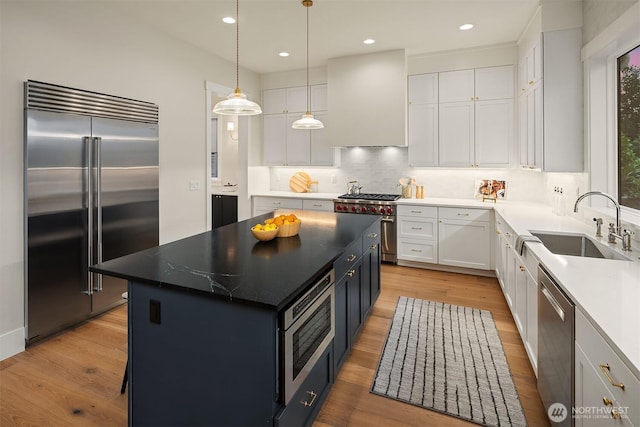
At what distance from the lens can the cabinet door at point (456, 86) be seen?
4.58 metres

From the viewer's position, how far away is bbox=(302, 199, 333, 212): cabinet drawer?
17.1 ft

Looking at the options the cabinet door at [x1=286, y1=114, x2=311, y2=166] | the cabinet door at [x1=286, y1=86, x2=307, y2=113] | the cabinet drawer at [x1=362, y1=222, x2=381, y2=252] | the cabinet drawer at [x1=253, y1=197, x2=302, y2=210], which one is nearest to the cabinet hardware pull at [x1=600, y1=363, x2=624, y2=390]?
the cabinet drawer at [x1=362, y1=222, x2=381, y2=252]

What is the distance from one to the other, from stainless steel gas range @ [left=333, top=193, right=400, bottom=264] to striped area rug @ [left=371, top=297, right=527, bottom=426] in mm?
1558

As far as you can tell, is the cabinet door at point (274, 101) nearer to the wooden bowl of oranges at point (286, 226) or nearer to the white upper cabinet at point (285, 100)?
the white upper cabinet at point (285, 100)

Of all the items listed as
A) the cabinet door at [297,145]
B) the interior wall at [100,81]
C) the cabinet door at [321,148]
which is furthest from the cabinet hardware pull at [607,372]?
the cabinet door at [297,145]

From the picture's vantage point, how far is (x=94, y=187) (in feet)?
10.1

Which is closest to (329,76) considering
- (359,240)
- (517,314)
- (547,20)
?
(547,20)

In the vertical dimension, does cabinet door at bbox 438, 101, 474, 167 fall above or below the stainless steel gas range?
above

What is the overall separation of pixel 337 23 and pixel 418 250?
2925mm

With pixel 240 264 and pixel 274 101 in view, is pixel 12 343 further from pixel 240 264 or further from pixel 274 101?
pixel 274 101

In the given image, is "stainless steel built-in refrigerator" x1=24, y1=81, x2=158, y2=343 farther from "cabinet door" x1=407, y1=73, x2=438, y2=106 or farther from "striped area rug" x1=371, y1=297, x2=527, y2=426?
"cabinet door" x1=407, y1=73, x2=438, y2=106

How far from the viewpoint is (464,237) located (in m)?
4.41

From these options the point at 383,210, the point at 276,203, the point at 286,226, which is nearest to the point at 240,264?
the point at 286,226

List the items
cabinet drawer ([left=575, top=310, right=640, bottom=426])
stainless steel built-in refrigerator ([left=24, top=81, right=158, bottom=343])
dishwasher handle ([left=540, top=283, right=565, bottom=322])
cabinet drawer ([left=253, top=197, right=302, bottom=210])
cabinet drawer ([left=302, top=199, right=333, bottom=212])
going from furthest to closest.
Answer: cabinet drawer ([left=253, top=197, right=302, bottom=210]), cabinet drawer ([left=302, top=199, right=333, bottom=212]), stainless steel built-in refrigerator ([left=24, top=81, right=158, bottom=343]), dishwasher handle ([left=540, top=283, right=565, bottom=322]), cabinet drawer ([left=575, top=310, right=640, bottom=426])
